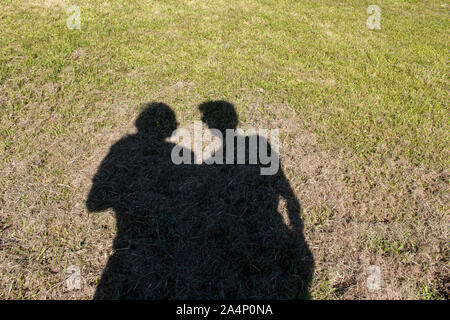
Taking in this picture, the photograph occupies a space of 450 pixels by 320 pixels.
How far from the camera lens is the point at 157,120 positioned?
187 inches

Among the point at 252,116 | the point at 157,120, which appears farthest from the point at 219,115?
the point at 157,120

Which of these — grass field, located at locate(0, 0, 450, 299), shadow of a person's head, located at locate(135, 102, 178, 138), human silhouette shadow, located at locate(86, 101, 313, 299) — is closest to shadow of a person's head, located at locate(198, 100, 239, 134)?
grass field, located at locate(0, 0, 450, 299)

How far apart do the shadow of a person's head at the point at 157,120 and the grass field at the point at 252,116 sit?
0.15m

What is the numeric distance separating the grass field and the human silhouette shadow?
0.19 m

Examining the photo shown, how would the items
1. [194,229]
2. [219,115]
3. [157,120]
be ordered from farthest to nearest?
[219,115], [157,120], [194,229]

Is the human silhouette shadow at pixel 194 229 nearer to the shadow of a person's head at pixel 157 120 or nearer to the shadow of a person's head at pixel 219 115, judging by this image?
the shadow of a person's head at pixel 157 120

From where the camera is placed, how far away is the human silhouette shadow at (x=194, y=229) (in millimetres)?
2938

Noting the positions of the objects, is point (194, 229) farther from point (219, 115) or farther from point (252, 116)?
point (252, 116)

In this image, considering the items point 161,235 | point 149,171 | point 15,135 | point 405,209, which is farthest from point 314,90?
point 15,135

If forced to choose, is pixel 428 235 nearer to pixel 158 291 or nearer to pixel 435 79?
pixel 158 291

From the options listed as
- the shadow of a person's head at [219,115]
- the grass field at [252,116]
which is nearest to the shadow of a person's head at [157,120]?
the grass field at [252,116]

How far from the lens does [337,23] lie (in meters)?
8.72

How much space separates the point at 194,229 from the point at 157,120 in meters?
2.12

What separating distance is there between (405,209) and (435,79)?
13.8ft
